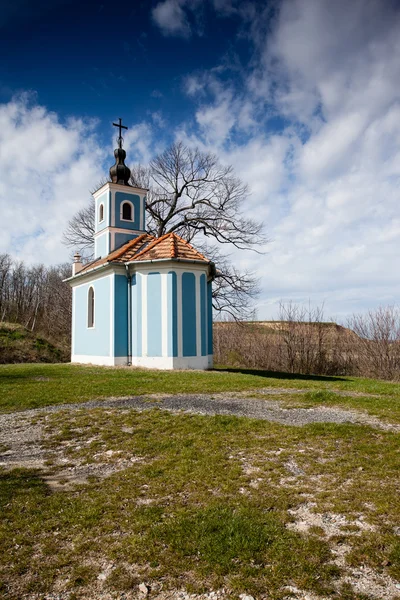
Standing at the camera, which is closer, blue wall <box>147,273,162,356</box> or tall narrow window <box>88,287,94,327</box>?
blue wall <box>147,273,162,356</box>

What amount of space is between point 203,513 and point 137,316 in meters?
13.1

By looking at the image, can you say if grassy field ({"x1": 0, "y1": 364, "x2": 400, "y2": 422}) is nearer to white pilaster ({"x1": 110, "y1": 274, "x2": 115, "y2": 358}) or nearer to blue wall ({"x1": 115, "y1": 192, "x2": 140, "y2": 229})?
white pilaster ({"x1": 110, "y1": 274, "x2": 115, "y2": 358})

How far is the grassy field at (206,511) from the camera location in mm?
2664

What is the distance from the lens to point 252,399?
348 inches

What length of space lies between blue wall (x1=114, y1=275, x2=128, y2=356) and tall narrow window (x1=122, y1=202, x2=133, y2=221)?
14.3 ft

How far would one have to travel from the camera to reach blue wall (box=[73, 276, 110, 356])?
17.3 m

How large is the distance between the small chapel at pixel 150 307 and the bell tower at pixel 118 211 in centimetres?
20

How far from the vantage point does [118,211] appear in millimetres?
19812

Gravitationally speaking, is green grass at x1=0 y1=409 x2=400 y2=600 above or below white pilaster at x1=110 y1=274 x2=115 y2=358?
below

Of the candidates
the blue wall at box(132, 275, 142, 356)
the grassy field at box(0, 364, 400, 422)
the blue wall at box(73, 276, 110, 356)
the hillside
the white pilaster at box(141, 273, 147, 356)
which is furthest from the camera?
the hillside

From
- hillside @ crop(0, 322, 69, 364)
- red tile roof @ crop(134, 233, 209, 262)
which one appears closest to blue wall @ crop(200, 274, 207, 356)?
red tile roof @ crop(134, 233, 209, 262)

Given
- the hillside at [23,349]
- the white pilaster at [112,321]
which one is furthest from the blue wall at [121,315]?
the hillside at [23,349]

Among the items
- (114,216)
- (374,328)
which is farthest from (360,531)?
(114,216)

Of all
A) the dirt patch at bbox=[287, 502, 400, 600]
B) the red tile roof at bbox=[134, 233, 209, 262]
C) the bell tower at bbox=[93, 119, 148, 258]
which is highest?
the bell tower at bbox=[93, 119, 148, 258]
